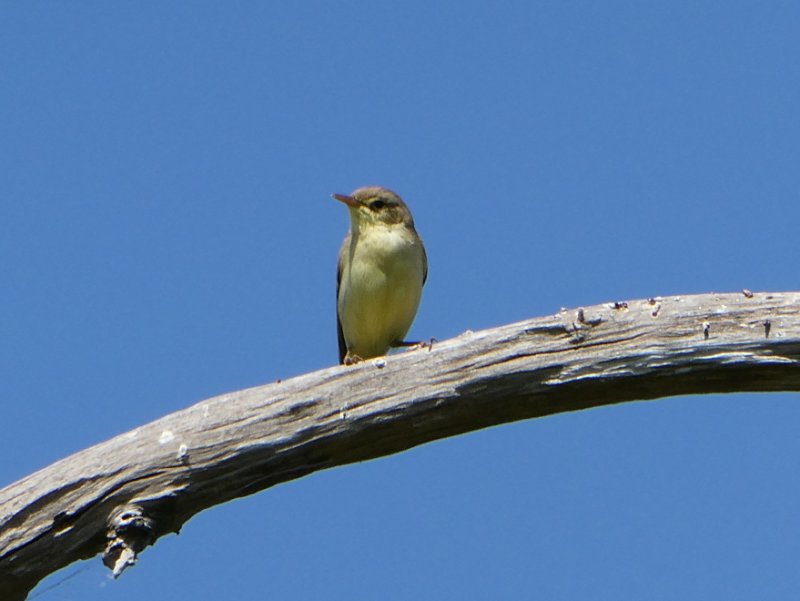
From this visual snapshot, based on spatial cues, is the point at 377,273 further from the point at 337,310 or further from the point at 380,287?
the point at 337,310

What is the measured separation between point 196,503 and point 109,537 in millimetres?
409

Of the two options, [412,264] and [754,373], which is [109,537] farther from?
[412,264]

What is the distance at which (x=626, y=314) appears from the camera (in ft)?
17.4

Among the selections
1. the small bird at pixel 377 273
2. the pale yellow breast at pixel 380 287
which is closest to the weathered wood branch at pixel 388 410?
the small bird at pixel 377 273

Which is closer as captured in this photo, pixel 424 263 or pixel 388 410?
pixel 388 410

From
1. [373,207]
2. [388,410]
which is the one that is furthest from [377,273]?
[388,410]

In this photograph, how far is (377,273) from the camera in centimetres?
880

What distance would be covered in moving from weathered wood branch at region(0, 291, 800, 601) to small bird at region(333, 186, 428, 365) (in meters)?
3.32

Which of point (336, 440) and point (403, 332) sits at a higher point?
point (403, 332)

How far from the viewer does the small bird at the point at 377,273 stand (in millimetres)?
8805

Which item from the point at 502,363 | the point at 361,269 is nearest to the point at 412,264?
the point at 361,269

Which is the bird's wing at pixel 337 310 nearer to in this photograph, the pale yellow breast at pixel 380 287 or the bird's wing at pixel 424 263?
the pale yellow breast at pixel 380 287

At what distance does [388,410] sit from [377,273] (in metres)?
3.60

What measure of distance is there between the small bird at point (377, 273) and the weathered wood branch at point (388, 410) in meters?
3.32
